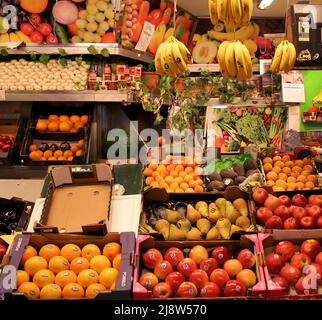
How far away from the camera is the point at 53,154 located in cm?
549

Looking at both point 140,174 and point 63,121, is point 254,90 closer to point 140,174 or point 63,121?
point 63,121

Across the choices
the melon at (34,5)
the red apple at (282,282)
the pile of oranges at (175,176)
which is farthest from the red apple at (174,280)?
the melon at (34,5)

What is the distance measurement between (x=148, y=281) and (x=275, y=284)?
64cm

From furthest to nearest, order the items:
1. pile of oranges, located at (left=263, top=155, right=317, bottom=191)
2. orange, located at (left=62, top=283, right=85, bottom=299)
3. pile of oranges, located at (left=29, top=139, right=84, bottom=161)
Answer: pile of oranges, located at (left=29, top=139, right=84, bottom=161) → pile of oranges, located at (left=263, top=155, right=317, bottom=191) → orange, located at (left=62, top=283, right=85, bottom=299)

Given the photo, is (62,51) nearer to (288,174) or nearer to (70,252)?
(288,174)

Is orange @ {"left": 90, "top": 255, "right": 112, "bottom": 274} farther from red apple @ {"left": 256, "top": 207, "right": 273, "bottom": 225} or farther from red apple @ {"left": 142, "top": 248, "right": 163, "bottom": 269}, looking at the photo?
red apple @ {"left": 256, "top": 207, "right": 273, "bottom": 225}

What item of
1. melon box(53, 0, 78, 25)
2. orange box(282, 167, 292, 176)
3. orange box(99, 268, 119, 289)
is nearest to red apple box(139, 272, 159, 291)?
orange box(99, 268, 119, 289)

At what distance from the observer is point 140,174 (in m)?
3.64

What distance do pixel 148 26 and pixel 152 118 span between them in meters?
1.21

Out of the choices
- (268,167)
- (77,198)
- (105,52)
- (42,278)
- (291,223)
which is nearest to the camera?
(42,278)

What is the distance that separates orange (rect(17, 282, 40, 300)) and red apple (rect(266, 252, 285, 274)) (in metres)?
1.23

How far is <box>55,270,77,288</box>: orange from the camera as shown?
8.54 ft

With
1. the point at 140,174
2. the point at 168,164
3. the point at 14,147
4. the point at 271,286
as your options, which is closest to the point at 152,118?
the point at 14,147

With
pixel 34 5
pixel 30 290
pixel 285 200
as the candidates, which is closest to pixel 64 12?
pixel 34 5
